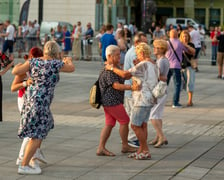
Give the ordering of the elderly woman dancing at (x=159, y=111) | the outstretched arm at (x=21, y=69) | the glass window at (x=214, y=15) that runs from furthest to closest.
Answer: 1. the glass window at (x=214, y=15)
2. the elderly woman dancing at (x=159, y=111)
3. the outstretched arm at (x=21, y=69)

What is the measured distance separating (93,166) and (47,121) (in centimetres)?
99

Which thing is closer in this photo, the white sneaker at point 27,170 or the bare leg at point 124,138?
the white sneaker at point 27,170

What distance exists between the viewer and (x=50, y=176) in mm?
9141

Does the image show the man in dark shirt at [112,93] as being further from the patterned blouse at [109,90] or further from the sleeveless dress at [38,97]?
the sleeveless dress at [38,97]

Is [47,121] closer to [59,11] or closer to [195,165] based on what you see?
[195,165]

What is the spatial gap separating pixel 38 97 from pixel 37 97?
12mm

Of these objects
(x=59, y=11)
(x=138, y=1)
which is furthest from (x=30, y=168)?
(x=138, y=1)

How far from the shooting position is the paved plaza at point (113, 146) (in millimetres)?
9438

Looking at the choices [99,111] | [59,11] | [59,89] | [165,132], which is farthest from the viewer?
[59,11]

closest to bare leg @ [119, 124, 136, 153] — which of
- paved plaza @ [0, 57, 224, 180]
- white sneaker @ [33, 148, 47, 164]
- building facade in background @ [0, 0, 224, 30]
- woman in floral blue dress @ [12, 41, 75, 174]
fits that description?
paved plaza @ [0, 57, 224, 180]

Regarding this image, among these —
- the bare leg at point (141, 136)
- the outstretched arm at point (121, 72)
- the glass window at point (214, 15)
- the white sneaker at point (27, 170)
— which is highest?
the outstretched arm at point (121, 72)

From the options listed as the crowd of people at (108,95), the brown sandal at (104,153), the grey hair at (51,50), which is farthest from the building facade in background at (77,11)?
A: the grey hair at (51,50)

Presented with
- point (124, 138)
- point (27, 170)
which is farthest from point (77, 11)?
point (27, 170)

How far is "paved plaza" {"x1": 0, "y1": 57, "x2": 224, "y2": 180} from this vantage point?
31.0 feet
